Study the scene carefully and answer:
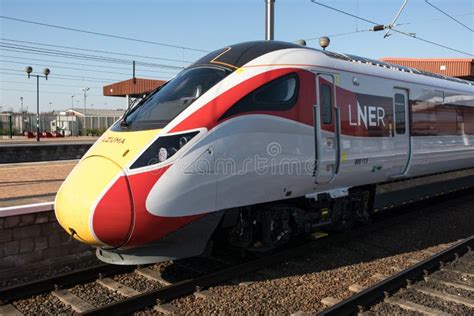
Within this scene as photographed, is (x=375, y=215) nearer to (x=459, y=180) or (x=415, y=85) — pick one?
(x=415, y=85)

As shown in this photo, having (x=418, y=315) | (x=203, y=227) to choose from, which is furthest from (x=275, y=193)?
(x=418, y=315)

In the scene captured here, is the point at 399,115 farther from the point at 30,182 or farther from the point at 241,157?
the point at 30,182

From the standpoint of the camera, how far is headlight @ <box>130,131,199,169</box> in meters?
4.86

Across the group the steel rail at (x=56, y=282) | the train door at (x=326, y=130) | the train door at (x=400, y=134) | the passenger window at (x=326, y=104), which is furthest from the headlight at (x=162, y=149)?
the train door at (x=400, y=134)

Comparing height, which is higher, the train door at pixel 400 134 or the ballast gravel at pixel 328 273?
the train door at pixel 400 134

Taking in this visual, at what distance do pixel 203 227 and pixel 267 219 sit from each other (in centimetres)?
112

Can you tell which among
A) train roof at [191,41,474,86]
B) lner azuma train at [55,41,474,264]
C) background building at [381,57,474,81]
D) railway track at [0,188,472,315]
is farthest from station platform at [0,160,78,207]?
background building at [381,57,474,81]

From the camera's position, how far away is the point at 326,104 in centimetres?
657

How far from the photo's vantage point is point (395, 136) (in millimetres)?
7969

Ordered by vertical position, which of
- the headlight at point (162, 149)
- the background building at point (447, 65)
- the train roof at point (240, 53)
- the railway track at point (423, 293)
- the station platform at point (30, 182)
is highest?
the background building at point (447, 65)

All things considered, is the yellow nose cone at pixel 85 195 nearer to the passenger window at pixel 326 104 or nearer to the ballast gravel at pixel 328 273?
the ballast gravel at pixel 328 273

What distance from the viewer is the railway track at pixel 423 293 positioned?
491 cm

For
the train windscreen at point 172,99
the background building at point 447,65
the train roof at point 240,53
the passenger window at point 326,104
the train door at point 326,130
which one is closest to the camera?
the train windscreen at point 172,99

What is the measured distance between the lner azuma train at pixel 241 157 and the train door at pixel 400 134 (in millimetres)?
38
